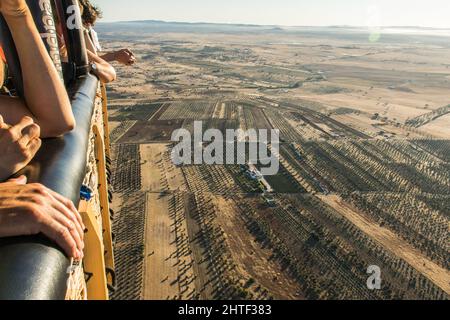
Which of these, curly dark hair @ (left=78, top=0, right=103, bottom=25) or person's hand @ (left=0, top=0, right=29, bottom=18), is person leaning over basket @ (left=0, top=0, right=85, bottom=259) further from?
curly dark hair @ (left=78, top=0, right=103, bottom=25)

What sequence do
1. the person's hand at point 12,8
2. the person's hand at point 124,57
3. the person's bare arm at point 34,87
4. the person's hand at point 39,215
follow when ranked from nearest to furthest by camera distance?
the person's hand at point 39,215 < the person's hand at point 12,8 < the person's bare arm at point 34,87 < the person's hand at point 124,57

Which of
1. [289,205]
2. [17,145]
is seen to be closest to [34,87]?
[17,145]

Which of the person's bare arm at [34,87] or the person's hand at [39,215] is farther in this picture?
the person's bare arm at [34,87]

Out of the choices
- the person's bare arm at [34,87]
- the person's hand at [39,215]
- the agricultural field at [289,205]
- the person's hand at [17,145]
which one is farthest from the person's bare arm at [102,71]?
the agricultural field at [289,205]

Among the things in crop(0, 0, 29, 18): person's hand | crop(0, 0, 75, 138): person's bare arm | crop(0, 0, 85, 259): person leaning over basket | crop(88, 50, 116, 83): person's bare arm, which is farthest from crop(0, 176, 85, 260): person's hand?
crop(88, 50, 116, 83): person's bare arm

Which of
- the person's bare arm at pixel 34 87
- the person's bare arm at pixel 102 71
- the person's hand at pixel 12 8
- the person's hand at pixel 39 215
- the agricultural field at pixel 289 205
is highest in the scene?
the person's hand at pixel 12 8

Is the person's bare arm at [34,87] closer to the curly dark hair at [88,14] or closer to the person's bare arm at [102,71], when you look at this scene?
the person's bare arm at [102,71]

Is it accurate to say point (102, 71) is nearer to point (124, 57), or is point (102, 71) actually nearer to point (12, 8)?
point (124, 57)
